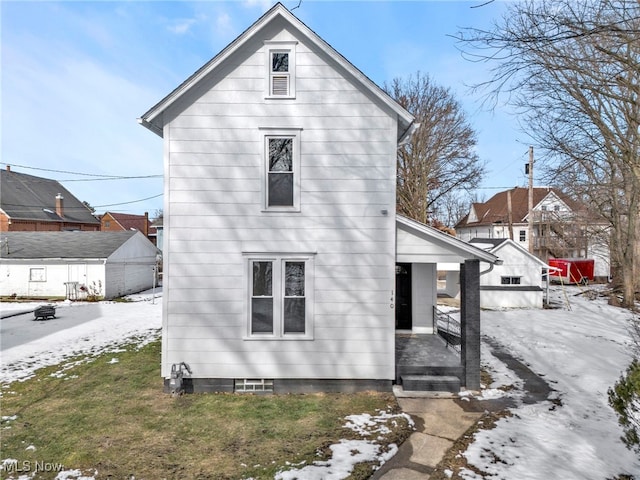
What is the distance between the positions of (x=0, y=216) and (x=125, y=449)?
36352mm

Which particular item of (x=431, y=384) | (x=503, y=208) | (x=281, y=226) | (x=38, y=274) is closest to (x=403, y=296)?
(x=431, y=384)

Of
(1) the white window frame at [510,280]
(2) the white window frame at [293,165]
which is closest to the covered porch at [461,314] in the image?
(2) the white window frame at [293,165]

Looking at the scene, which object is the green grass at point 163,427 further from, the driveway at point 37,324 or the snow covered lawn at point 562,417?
the driveway at point 37,324

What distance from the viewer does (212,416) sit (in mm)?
6473

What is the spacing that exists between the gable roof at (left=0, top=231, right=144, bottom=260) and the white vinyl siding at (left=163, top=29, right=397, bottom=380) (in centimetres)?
1687

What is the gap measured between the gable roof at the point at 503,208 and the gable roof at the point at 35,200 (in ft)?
150

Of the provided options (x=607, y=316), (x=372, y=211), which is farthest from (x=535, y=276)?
(x=372, y=211)

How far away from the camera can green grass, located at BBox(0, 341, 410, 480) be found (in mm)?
4988

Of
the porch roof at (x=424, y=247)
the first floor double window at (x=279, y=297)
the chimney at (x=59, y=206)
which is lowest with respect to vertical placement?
the first floor double window at (x=279, y=297)

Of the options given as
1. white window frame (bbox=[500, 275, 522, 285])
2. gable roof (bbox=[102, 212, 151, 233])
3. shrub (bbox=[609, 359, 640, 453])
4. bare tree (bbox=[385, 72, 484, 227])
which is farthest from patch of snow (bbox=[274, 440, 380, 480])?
gable roof (bbox=[102, 212, 151, 233])

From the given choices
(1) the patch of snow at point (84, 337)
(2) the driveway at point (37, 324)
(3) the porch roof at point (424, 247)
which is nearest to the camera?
(3) the porch roof at point (424, 247)

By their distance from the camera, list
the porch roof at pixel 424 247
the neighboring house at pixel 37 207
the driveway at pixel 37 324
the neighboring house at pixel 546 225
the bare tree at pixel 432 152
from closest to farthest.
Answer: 1. the porch roof at pixel 424 247
2. the driveway at pixel 37 324
3. the bare tree at pixel 432 152
4. the neighboring house at pixel 546 225
5. the neighboring house at pixel 37 207

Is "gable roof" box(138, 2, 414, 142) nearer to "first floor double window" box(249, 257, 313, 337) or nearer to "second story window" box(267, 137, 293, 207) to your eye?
"second story window" box(267, 137, 293, 207)

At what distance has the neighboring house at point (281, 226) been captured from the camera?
7.50 meters
